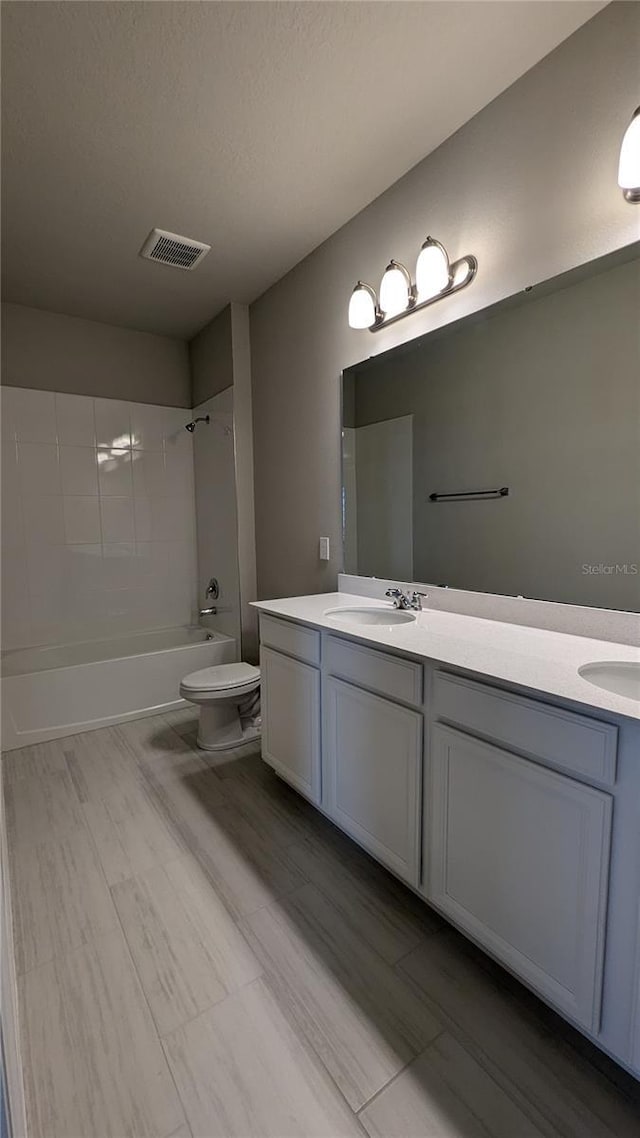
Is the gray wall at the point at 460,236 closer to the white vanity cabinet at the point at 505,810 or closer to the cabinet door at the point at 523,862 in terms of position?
the white vanity cabinet at the point at 505,810

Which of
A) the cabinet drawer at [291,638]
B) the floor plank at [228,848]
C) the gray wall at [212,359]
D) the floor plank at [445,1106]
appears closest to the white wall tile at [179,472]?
the gray wall at [212,359]

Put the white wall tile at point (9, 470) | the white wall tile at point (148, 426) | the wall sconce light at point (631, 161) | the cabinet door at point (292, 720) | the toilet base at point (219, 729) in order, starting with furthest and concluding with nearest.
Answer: the white wall tile at point (148, 426)
the white wall tile at point (9, 470)
the toilet base at point (219, 729)
the cabinet door at point (292, 720)
the wall sconce light at point (631, 161)

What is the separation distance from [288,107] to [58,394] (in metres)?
2.23

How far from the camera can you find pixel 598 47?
1.29 metres

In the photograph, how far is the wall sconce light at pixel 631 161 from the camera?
45.9 inches

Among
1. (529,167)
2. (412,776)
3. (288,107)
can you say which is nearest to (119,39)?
(288,107)

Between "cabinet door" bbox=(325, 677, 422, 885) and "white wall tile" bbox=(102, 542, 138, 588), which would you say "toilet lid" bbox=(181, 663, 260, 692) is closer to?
"cabinet door" bbox=(325, 677, 422, 885)

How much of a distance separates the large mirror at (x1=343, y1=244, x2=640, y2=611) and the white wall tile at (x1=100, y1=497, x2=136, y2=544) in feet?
6.40

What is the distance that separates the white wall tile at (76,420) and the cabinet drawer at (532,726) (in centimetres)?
295

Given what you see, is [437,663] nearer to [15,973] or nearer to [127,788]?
[15,973]

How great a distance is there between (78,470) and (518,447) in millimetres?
2801

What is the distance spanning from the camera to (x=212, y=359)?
3268mm

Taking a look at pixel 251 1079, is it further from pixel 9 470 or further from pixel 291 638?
pixel 9 470

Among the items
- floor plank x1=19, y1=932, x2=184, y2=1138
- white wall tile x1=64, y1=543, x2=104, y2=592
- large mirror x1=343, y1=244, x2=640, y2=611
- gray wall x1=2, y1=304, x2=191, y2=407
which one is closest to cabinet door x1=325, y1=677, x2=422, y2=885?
Result: large mirror x1=343, y1=244, x2=640, y2=611
